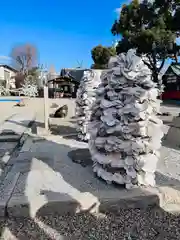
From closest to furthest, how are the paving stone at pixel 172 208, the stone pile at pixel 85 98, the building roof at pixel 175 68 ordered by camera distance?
the paving stone at pixel 172 208, the stone pile at pixel 85 98, the building roof at pixel 175 68

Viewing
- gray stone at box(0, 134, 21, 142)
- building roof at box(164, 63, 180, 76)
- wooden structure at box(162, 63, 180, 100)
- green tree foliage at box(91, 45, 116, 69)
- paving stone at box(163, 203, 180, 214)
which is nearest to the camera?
paving stone at box(163, 203, 180, 214)

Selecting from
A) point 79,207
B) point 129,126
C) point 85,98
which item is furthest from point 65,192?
point 85,98

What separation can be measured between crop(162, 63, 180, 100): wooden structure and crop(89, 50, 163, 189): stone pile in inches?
805

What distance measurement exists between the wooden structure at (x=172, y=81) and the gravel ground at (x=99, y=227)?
21184mm

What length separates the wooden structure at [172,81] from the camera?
881 inches

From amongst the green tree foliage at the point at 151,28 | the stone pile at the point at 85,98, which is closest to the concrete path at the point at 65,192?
the stone pile at the point at 85,98

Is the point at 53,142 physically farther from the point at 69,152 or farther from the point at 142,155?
the point at 142,155

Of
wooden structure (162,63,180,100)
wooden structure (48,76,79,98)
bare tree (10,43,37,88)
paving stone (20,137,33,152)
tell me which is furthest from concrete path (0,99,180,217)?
bare tree (10,43,37,88)

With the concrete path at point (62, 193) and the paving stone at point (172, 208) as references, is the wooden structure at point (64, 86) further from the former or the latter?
the paving stone at point (172, 208)

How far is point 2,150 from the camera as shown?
5199mm

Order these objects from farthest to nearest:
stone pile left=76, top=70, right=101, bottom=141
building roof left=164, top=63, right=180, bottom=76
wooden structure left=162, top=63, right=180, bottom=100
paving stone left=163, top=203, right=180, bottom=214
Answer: wooden structure left=162, top=63, right=180, bottom=100
building roof left=164, top=63, right=180, bottom=76
stone pile left=76, top=70, right=101, bottom=141
paving stone left=163, top=203, right=180, bottom=214

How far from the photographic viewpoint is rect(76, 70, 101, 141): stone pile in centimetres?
553

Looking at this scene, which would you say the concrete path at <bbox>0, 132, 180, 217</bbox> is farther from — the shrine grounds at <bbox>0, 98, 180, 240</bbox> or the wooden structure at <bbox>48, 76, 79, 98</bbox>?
the wooden structure at <bbox>48, 76, 79, 98</bbox>

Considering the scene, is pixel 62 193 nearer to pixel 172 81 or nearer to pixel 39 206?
pixel 39 206
